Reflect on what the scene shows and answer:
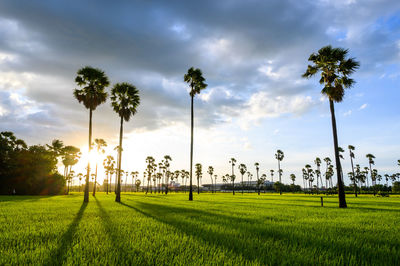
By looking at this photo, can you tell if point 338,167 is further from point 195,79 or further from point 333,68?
point 195,79

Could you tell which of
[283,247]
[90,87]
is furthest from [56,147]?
[283,247]

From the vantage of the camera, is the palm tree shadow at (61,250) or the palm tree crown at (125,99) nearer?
the palm tree shadow at (61,250)

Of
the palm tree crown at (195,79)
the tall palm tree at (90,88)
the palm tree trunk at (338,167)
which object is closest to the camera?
the palm tree trunk at (338,167)

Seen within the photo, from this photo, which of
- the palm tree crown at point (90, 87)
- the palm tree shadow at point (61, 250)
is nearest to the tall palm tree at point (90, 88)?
the palm tree crown at point (90, 87)

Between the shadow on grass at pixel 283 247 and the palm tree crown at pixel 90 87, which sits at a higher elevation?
the palm tree crown at pixel 90 87

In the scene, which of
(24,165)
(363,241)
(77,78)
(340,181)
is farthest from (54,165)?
(363,241)

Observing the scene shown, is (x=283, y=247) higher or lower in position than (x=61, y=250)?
lower

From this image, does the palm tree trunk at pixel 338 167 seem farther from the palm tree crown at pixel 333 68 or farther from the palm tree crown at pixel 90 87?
the palm tree crown at pixel 90 87

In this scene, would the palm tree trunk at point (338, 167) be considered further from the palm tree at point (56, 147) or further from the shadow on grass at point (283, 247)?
the palm tree at point (56, 147)

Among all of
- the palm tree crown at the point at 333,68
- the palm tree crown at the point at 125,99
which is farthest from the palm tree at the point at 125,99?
the palm tree crown at the point at 333,68

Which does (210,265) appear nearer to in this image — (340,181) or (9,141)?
(340,181)

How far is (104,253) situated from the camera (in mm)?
5773

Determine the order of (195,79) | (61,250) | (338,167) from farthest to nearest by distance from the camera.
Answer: (195,79)
(338,167)
(61,250)

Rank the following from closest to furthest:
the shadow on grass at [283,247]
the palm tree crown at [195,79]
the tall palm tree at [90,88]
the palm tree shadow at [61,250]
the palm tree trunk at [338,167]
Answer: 1. the palm tree shadow at [61,250]
2. the shadow on grass at [283,247]
3. the palm tree trunk at [338,167]
4. the tall palm tree at [90,88]
5. the palm tree crown at [195,79]
